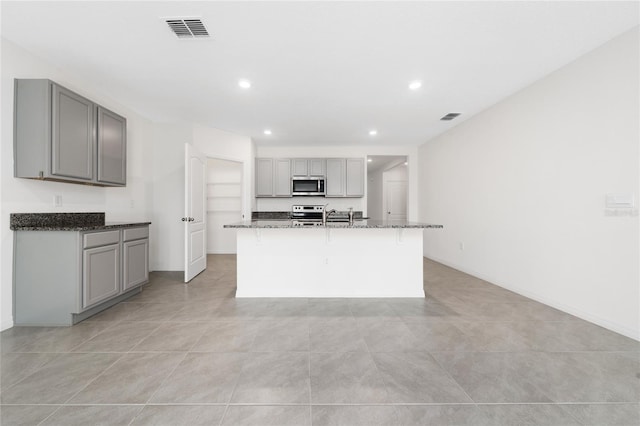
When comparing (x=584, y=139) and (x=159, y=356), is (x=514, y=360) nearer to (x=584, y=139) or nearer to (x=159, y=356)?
(x=584, y=139)

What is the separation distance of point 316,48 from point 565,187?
9.91 ft

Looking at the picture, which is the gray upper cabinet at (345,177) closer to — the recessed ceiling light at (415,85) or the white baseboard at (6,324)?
the recessed ceiling light at (415,85)

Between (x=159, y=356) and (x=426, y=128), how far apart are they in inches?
203

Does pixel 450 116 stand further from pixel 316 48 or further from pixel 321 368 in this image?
pixel 321 368

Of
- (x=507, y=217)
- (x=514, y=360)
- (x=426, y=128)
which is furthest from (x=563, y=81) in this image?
(x=514, y=360)

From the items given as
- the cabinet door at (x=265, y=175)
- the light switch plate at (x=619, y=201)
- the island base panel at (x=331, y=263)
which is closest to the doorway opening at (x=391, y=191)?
the cabinet door at (x=265, y=175)

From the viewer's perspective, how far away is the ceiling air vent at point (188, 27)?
82.1 inches

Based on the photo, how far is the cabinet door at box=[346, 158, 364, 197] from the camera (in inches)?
240

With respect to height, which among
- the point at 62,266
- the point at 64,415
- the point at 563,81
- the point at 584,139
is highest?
the point at 563,81

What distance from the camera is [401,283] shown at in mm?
3256

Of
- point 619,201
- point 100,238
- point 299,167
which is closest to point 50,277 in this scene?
point 100,238

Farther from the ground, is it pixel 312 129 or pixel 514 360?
pixel 312 129

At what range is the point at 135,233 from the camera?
127 inches

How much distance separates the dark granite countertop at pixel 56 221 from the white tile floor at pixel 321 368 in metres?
0.93
